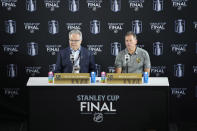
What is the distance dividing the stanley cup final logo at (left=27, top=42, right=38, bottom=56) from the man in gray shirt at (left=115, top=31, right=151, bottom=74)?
162 cm

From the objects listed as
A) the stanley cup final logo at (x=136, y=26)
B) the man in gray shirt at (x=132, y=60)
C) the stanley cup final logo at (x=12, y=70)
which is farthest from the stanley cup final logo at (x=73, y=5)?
the stanley cup final logo at (x=12, y=70)

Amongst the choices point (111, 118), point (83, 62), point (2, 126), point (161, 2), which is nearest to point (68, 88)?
point (111, 118)

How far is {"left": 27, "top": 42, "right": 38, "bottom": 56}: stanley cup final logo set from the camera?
840cm

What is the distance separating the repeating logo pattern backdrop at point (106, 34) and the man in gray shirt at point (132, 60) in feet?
2.10

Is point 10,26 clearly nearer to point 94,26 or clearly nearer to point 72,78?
point 94,26

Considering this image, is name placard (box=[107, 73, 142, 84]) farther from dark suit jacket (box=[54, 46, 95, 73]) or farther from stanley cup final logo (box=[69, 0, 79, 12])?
stanley cup final logo (box=[69, 0, 79, 12])

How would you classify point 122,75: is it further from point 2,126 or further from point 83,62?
point 2,126

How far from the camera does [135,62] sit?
7707 millimetres

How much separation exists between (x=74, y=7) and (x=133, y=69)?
162cm

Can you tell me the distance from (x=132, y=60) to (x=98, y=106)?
147 centimetres

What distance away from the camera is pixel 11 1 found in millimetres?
8266

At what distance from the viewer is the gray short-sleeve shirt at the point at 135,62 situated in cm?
769

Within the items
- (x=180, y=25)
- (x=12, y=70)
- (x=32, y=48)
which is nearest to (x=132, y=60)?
(x=180, y=25)

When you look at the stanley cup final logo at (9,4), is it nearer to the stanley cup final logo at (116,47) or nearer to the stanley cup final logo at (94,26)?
the stanley cup final logo at (94,26)
